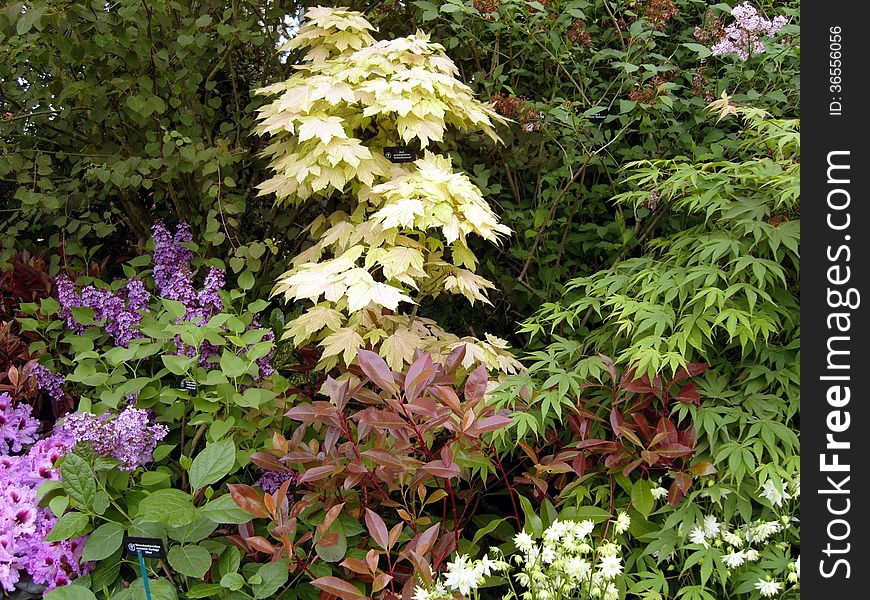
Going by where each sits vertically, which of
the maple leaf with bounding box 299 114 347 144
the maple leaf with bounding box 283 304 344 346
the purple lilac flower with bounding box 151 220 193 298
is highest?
the maple leaf with bounding box 299 114 347 144

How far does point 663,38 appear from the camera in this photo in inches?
115

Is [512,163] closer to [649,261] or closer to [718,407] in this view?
[649,261]

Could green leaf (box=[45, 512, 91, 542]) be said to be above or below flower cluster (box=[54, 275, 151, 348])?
below

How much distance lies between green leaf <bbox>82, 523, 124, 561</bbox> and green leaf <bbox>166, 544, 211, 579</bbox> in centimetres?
14

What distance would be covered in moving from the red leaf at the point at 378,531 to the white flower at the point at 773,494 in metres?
0.86

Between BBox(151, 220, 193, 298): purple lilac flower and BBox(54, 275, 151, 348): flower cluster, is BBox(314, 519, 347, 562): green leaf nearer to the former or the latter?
BBox(54, 275, 151, 348): flower cluster

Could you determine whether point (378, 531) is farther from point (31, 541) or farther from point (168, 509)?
point (31, 541)

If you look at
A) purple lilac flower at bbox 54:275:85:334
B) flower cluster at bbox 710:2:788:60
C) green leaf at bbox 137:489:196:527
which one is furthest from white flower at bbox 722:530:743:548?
purple lilac flower at bbox 54:275:85:334

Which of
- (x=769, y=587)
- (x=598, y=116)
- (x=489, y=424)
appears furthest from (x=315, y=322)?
(x=598, y=116)

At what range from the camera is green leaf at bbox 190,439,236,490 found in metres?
1.68

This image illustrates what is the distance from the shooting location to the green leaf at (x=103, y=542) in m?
1.65

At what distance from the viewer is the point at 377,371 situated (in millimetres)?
1679

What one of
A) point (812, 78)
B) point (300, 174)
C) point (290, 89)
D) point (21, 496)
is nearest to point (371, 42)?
point (290, 89)

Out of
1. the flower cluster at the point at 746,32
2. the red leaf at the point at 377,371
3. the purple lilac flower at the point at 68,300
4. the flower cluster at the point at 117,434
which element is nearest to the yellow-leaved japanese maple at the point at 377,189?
the red leaf at the point at 377,371
